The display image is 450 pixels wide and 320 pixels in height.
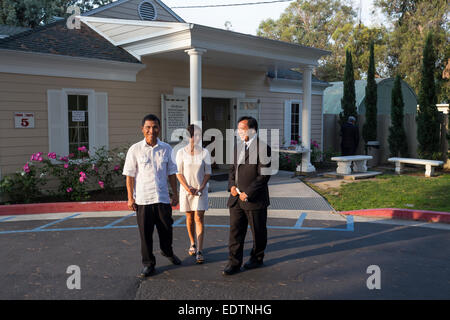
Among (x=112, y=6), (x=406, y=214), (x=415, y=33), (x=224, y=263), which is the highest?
(x=415, y=33)

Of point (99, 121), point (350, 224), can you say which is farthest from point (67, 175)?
point (350, 224)

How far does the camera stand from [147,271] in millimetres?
4938

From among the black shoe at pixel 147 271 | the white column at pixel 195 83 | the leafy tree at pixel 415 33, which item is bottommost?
the black shoe at pixel 147 271

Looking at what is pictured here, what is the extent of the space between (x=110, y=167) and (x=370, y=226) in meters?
6.43

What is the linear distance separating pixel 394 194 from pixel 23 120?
8.56m

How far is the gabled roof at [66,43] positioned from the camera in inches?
381

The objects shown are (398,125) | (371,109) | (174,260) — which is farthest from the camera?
(371,109)

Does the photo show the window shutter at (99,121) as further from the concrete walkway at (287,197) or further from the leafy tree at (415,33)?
the leafy tree at (415,33)

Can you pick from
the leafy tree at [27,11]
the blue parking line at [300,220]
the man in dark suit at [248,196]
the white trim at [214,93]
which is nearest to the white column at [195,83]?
the white trim at [214,93]

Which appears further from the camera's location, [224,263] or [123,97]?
[123,97]

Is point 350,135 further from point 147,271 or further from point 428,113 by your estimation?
point 147,271

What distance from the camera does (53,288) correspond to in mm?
4566

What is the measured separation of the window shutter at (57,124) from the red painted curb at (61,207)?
175 cm

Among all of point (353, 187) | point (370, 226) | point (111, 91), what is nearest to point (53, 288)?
point (370, 226)
